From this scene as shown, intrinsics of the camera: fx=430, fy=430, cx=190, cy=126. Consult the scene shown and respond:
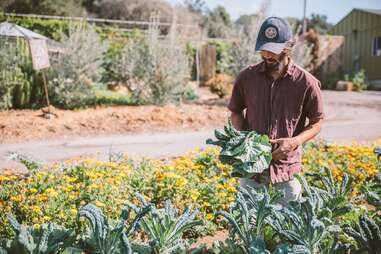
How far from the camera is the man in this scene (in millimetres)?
2920

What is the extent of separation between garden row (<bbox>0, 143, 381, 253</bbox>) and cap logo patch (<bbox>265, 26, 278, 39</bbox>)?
942 millimetres

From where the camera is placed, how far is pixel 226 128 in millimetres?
2738

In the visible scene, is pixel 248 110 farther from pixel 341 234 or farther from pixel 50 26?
pixel 50 26

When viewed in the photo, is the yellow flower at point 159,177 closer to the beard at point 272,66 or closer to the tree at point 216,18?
the beard at point 272,66

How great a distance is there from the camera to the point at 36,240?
220cm

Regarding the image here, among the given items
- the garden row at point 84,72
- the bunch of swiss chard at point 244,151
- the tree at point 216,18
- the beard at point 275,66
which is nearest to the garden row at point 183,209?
the bunch of swiss chard at point 244,151

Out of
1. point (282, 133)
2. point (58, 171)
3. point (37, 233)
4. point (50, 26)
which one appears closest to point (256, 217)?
point (282, 133)

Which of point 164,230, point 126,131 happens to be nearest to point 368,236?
point 164,230

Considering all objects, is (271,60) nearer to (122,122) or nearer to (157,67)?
(122,122)

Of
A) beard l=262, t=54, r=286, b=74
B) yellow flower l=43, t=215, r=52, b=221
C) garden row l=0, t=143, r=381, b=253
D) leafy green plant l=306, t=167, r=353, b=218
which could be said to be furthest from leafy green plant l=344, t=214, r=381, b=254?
yellow flower l=43, t=215, r=52, b=221

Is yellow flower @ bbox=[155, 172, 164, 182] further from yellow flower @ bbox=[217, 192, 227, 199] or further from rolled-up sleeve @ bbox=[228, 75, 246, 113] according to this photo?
rolled-up sleeve @ bbox=[228, 75, 246, 113]

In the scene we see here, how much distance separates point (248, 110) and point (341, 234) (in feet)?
3.72

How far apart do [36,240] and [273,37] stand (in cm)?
191

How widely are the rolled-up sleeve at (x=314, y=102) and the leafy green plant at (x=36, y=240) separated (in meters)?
1.80
